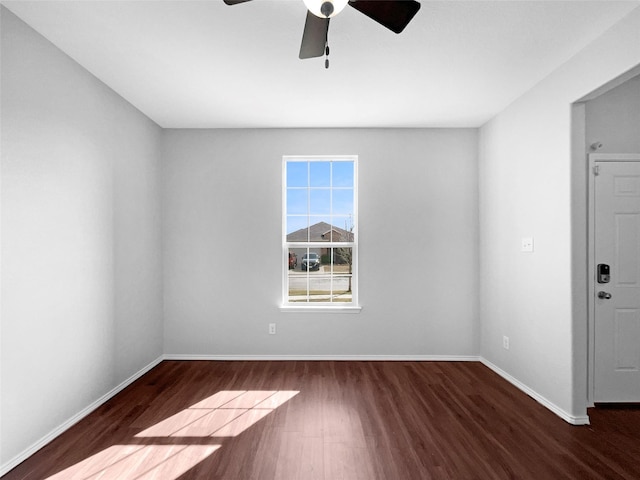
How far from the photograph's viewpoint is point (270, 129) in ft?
14.4

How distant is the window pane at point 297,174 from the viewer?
4.46m

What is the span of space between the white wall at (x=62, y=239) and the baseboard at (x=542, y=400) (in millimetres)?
3727

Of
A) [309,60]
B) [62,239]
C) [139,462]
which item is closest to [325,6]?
→ [309,60]

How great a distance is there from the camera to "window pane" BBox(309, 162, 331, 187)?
176 inches

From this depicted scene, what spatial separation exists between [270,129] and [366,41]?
205 cm

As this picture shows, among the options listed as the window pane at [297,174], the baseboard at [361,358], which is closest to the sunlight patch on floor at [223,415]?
the baseboard at [361,358]

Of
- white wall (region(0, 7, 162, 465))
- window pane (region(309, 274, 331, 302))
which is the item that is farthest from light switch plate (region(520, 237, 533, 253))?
white wall (region(0, 7, 162, 465))

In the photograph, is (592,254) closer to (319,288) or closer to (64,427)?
(319,288)

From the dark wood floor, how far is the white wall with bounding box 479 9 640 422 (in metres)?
0.38

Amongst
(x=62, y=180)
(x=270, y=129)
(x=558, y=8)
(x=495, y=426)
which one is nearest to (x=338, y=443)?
(x=495, y=426)

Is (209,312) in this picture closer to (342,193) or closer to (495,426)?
(342,193)

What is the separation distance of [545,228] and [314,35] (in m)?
2.46

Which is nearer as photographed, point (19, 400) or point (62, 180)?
point (19, 400)

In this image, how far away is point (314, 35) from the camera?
1936mm
